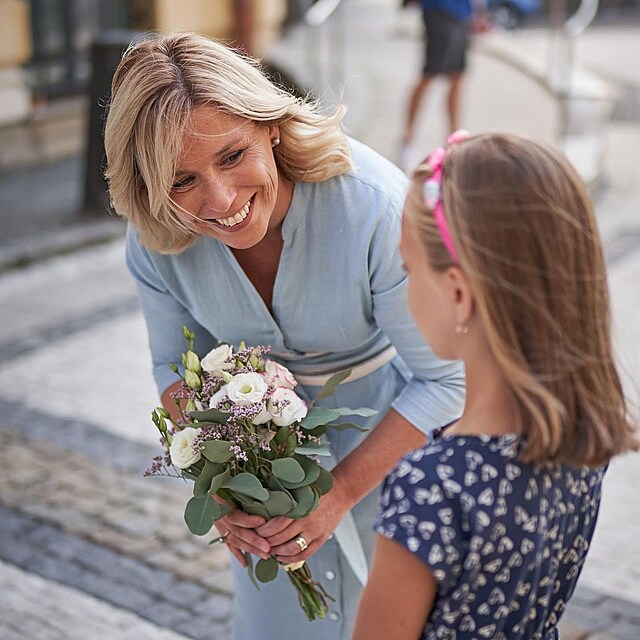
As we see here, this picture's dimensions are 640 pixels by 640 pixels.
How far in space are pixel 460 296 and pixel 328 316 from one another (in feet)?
2.69

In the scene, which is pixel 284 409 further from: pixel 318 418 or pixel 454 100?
pixel 454 100

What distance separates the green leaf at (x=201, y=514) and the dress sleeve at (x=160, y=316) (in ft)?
1.63

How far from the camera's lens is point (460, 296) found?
150 cm

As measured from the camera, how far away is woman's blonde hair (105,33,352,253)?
6.75 ft

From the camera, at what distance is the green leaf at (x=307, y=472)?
6.66ft

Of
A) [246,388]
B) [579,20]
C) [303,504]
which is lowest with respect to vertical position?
[579,20]

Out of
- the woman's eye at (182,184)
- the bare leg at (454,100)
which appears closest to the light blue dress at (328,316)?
the woman's eye at (182,184)

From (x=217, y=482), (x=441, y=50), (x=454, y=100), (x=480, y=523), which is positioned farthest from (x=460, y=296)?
(x=454, y=100)

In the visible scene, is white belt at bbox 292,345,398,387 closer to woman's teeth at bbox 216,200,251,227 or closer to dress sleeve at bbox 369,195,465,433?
dress sleeve at bbox 369,195,465,433

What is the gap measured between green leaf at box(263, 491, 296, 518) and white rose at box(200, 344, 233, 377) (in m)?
0.27

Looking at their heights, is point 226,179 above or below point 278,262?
Answer: above

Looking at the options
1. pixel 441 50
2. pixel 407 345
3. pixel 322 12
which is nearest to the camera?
pixel 407 345

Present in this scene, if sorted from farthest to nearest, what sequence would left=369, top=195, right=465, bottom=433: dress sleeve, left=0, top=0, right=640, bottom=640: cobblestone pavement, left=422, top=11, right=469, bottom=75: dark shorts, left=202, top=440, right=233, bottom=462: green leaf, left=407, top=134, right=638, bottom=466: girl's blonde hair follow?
left=422, top=11, right=469, bottom=75: dark shorts → left=0, top=0, right=640, bottom=640: cobblestone pavement → left=369, top=195, right=465, bottom=433: dress sleeve → left=202, top=440, right=233, bottom=462: green leaf → left=407, top=134, right=638, bottom=466: girl's blonde hair

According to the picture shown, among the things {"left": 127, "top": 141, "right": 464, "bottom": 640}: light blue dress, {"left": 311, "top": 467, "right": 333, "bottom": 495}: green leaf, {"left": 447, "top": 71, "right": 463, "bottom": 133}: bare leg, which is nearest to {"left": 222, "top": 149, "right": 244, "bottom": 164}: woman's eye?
{"left": 127, "top": 141, "right": 464, "bottom": 640}: light blue dress
